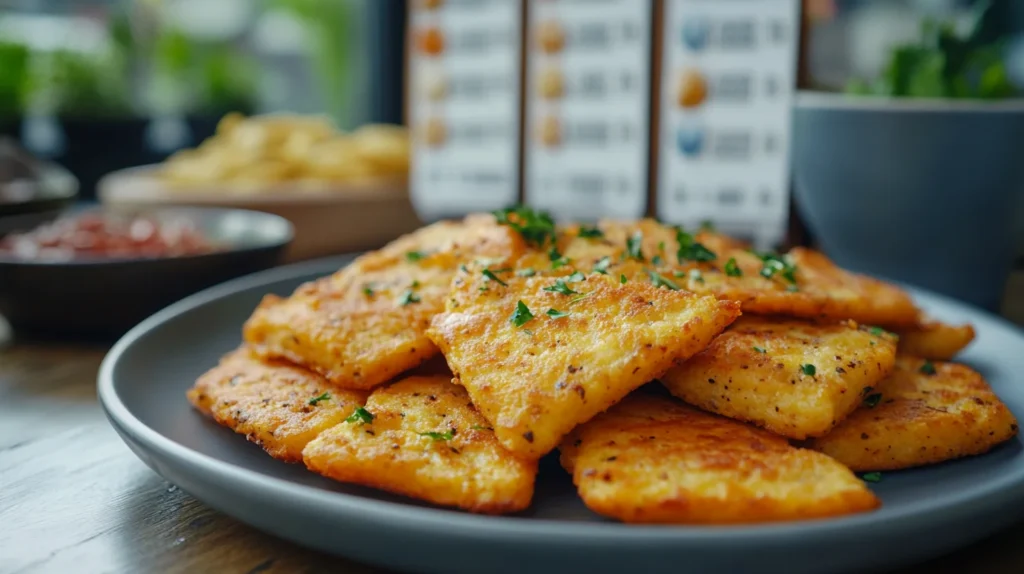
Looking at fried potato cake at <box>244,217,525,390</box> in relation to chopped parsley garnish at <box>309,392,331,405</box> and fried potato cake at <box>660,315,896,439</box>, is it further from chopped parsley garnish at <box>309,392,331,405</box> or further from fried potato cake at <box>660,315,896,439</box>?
fried potato cake at <box>660,315,896,439</box>

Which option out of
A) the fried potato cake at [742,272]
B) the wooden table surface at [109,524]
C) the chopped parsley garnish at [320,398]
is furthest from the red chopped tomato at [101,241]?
the fried potato cake at [742,272]

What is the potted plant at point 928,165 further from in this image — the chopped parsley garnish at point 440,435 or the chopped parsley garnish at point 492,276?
the chopped parsley garnish at point 440,435

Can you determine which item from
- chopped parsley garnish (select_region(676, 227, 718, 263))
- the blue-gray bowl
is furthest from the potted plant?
chopped parsley garnish (select_region(676, 227, 718, 263))

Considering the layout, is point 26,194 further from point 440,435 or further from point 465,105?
point 440,435

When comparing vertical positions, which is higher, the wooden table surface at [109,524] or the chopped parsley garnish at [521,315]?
the chopped parsley garnish at [521,315]

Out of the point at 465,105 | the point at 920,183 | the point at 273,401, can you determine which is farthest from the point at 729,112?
the point at 273,401

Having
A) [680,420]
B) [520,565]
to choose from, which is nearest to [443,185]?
[680,420]
